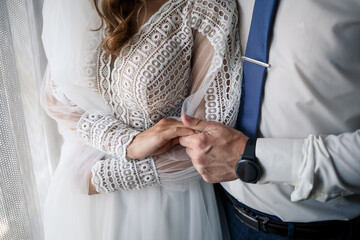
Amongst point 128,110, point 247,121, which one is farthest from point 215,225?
point 128,110

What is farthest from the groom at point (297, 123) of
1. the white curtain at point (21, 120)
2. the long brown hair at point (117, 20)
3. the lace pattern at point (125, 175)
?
the white curtain at point (21, 120)

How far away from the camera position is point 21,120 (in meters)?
0.86

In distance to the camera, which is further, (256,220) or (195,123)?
(256,220)

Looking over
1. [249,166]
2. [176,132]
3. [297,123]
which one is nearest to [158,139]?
[176,132]

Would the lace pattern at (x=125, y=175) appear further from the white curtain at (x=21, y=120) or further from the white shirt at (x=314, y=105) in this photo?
the white shirt at (x=314, y=105)

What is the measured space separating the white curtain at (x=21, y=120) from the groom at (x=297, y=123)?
1.82 feet

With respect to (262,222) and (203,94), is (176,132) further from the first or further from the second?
(262,222)

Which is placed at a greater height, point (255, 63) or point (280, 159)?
point (255, 63)

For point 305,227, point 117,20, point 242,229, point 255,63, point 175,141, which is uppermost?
point 117,20

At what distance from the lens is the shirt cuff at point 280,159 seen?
2.16 ft

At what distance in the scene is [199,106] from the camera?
81 centimetres

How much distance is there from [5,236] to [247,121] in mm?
830

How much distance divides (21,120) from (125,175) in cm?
40

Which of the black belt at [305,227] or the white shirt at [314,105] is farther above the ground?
the white shirt at [314,105]
